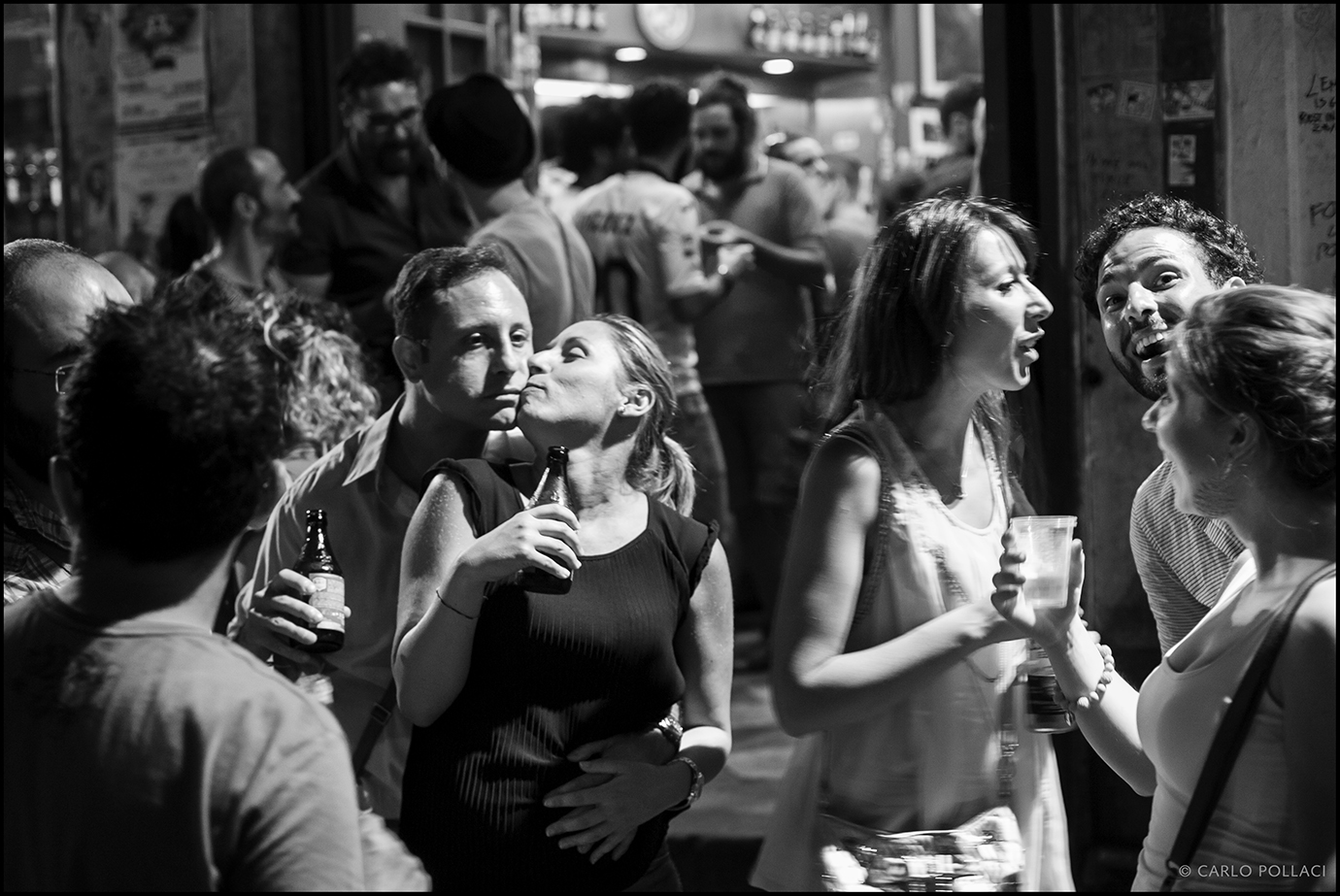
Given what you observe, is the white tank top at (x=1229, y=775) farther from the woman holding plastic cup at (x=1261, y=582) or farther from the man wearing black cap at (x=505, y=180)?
the man wearing black cap at (x=505, y=180)

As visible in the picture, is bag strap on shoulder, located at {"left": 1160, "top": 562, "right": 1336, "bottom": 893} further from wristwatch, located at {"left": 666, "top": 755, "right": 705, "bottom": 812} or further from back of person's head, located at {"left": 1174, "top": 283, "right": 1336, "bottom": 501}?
wristwatch, located at {"left": 666, "top": 755, "right": 705, "bottom": 812}

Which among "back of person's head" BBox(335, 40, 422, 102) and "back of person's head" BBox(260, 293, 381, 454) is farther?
"back of person's head" BBox(335, 40, 422, 102)

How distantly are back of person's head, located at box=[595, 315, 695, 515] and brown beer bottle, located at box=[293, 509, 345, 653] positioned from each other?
0.56 meters

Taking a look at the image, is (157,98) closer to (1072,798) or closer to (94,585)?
(1072,798)

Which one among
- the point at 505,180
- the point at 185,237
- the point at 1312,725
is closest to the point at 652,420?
the point at 1312,725

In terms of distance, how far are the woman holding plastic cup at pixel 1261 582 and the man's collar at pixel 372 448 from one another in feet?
5.04

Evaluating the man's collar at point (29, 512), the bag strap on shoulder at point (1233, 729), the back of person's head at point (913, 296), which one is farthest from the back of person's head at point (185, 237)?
the bag strap on shoulder at point (1233, 729)

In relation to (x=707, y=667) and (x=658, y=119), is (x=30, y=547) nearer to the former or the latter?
(x=707, y=667)

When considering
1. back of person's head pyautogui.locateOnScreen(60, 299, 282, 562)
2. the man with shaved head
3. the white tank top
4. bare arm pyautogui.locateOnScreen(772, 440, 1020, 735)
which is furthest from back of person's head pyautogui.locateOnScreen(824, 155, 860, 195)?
back of person's head pyautogui.locateOnScreen(60, 299, 282, 562)

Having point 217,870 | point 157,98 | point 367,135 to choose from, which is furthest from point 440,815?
point 157,98

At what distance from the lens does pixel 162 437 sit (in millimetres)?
1641

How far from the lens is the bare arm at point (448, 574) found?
7.59 ft

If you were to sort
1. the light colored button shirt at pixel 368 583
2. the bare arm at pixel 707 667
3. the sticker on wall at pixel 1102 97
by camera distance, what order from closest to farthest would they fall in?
the bare arm at pixel 707 667 → the light colored button shirt at pixel 368 583 → the sticker on wall at pixel 1102 97

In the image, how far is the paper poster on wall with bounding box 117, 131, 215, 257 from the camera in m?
6.59
